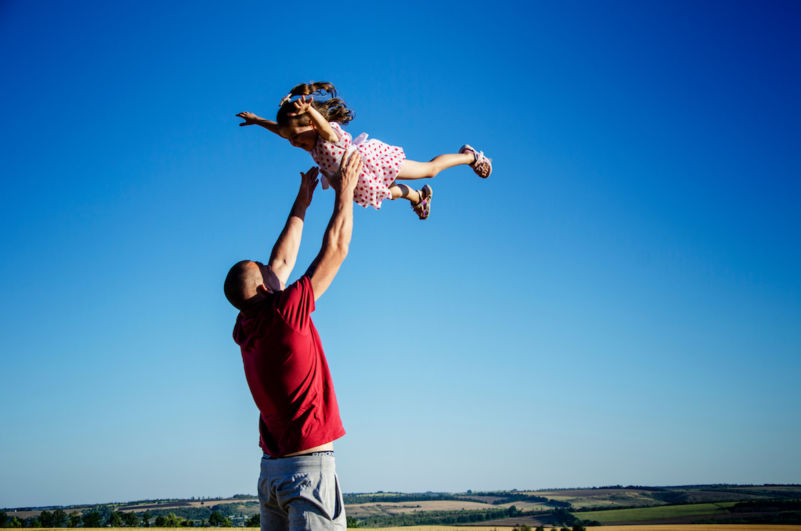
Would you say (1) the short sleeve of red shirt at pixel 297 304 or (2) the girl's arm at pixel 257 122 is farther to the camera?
(2) the girl's arm at pixel 257 122

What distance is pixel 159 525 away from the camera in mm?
34281

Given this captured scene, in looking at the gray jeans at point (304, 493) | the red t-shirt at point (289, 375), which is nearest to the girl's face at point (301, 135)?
the red t-shirt at point (289, 375)

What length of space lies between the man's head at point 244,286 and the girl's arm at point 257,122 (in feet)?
6.62

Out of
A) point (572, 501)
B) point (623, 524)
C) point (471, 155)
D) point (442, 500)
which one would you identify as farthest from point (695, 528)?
point (471, 155)

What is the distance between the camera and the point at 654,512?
150ft

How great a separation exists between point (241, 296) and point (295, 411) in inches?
25.1

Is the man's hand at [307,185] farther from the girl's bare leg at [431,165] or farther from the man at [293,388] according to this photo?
the girl's bare leg at [431,165]

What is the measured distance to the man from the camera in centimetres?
303

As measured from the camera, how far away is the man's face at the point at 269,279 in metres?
3.38

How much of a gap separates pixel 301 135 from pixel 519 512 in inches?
1882

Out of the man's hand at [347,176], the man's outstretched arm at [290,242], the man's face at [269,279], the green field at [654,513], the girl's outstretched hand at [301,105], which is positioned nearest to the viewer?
the man's face at [269,279]

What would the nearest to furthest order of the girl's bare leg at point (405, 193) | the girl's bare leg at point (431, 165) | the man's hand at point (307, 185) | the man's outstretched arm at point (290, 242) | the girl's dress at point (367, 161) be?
1. the man's outstretched arm at point (290, 242)
2. the man's hand at point (307, 185)
3. the girl's dress at point (367, 161)
4. the girl's bare leg at point (431, 165)
5. the girl's bare leg at point (405, 193)

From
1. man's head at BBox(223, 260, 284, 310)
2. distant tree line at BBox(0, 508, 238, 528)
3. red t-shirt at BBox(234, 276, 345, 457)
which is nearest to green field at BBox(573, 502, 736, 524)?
distant tree line at BBox(0, 508, 238, 528)

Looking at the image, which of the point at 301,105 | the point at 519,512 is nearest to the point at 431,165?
the point at 301,105
